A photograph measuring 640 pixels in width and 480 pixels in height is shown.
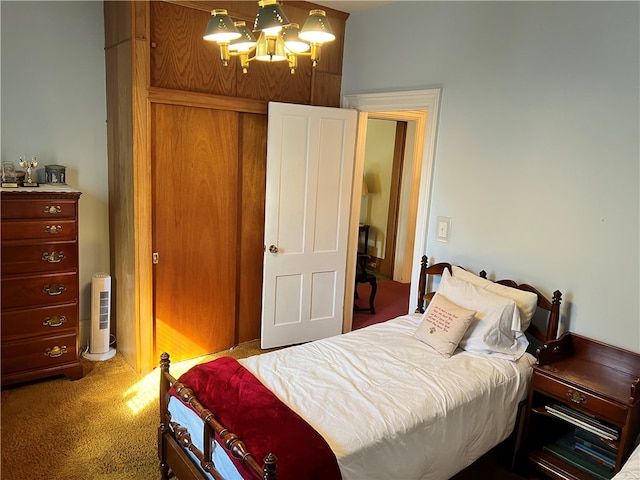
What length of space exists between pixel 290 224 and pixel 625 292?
7.52 ft

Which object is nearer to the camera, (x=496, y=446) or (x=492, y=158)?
(x=496, y=446)

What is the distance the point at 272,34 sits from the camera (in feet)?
7.01

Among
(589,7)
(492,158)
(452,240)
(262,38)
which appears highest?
(589,7)

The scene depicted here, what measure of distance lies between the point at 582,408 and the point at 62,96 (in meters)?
3.81

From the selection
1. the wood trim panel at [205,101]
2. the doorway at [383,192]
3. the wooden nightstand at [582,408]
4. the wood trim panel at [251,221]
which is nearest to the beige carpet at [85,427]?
the wood trim panel at [251,221]

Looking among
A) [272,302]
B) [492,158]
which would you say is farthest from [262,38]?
[272,302]

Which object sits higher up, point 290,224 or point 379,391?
point 290,224

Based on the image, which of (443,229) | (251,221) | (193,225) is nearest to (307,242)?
(251,221)

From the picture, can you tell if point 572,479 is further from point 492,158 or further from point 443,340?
point 492,158

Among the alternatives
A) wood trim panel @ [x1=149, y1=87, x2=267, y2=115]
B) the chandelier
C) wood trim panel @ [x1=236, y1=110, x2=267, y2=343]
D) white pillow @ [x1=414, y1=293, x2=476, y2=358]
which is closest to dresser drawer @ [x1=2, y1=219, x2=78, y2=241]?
wood trim panel @ [x1=149, y1=87, x2=267, y2=115]

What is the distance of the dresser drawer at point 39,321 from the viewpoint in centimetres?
306

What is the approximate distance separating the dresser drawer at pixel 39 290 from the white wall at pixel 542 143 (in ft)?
8.26

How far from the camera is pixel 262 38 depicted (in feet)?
7.27

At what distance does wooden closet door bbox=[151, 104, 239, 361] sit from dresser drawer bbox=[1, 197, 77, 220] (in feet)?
1.75
